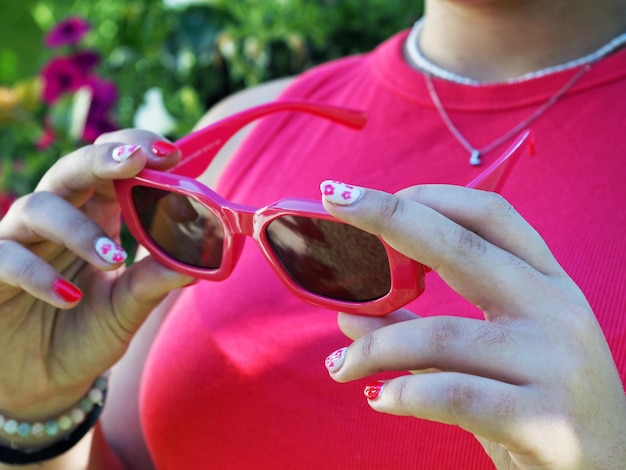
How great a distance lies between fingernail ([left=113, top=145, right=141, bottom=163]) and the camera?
1.16 m

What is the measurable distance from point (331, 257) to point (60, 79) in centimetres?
198

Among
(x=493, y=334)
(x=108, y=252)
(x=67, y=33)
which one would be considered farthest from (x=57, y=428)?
(x=67, y=33)

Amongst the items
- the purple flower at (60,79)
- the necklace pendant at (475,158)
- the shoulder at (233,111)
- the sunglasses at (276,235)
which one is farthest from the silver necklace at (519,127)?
the purple flower at (60,79)

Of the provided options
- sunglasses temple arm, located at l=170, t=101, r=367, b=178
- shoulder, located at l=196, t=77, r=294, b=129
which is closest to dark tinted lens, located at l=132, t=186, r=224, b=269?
sunglasses temple arm, located at l=170, t=101, r=367, b=178

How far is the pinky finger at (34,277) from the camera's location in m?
1.18

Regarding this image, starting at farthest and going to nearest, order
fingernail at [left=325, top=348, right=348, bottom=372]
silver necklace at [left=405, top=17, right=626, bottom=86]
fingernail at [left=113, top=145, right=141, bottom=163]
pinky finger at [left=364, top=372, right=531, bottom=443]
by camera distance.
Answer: silver necklace at [left=405, top=17, right=626, bottom=86] → fingernail at [left=113, top=145, right=141, bottom=163] → fingernail at [left=325, top=348, right=348, bottom=372] → pinky finger at [left=364, top=372, right=531, bottom=443]

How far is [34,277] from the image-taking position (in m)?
1.18

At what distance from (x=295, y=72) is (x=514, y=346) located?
6.88 ft

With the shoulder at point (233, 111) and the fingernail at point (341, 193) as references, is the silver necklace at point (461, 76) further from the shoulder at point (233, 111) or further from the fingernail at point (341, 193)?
the fingernail at point (341, 193)

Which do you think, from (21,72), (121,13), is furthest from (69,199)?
(21,72)

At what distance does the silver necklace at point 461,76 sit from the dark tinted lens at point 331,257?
22.6 inches

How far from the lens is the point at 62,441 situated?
1405 mm

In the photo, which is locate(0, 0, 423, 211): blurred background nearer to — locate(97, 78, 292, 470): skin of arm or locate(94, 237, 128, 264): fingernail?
locate(97, 78, 292, 470): skin of arm

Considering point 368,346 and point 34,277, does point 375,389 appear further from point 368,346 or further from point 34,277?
point 34,277
